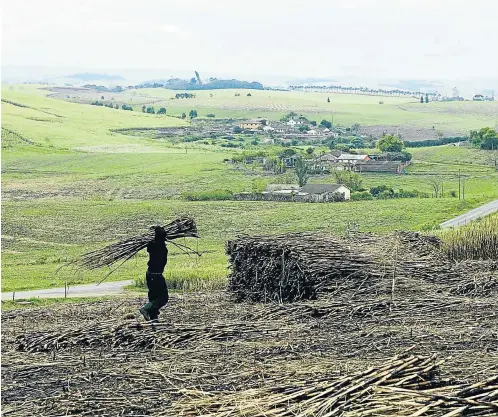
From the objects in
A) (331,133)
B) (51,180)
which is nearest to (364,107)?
Answer: (331,133)

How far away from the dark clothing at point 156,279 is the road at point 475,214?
42.8 m

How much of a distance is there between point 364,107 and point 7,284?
546 feet

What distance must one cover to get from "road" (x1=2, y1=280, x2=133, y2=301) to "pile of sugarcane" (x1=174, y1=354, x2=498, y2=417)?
81.2 ft

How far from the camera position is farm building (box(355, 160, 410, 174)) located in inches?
3597

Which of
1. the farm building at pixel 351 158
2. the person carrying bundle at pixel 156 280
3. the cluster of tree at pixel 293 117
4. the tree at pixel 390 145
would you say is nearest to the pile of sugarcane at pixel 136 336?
the person carrying bundle at pixel 156 280

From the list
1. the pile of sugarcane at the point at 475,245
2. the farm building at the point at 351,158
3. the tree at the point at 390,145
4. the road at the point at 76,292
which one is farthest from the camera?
the tree at the point at 390,145

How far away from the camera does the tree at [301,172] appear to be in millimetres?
85188

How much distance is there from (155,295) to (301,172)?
73547 millimetres

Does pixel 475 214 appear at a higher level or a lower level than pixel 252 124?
lower

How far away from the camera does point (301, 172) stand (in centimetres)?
8656

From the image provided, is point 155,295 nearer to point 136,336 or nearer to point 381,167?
point 136,336

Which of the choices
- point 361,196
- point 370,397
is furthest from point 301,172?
point 370,397

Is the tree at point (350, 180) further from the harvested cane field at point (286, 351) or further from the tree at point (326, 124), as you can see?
the tree at point (326, 124)

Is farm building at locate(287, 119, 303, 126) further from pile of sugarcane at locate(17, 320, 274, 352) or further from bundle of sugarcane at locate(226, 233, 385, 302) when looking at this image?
pile of sugarcane at locate(17, 320, 274, 352)
